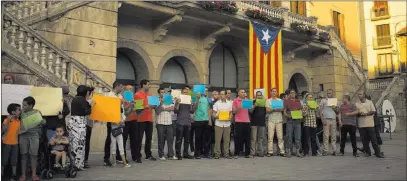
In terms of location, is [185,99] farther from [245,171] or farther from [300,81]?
[300,81]

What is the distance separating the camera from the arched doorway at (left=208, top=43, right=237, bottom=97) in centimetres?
1967

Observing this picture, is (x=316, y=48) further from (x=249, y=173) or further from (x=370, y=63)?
(x=370, y=63)

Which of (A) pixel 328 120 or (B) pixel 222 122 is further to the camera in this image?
(A) pixel 328 120

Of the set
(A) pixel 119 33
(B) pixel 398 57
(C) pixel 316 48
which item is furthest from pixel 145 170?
(B) pixel 398 57

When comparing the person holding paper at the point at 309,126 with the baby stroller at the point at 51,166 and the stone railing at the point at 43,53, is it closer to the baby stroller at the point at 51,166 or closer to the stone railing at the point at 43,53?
the stone railing at the point at 43,53

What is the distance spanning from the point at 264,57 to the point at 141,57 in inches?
225

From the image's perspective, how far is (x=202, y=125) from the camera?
1004 centimetres

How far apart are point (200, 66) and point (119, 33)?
458cm

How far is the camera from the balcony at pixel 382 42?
40.3 m

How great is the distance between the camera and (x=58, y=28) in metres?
11.9

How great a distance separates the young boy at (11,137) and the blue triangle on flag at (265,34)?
12557 mm

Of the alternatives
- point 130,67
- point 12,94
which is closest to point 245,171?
point 12,94

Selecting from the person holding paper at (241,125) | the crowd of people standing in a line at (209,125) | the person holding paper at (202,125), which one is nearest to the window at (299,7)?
the crowd of people standing in a line at (209,125)

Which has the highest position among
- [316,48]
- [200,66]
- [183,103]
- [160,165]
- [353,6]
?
[353,6]
